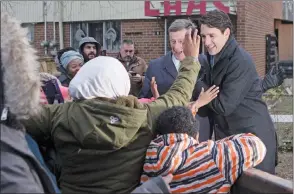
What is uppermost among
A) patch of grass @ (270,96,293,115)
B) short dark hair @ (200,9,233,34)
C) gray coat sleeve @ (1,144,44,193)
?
short dark hair @ (200,9,233,34)

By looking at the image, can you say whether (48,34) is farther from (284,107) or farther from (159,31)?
(284,107)

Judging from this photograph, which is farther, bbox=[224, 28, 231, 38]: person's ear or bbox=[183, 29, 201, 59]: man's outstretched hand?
bbox=[224, 28, 231, 38]: person's ear

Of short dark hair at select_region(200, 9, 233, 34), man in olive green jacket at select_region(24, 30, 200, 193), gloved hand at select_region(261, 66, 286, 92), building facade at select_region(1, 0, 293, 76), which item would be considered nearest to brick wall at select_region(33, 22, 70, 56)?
building facade at select_region(1, 0, 293, 76)

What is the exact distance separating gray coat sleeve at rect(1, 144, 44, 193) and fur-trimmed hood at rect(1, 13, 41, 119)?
0.60 ft

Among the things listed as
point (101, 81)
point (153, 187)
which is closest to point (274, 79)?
point (101, 81)

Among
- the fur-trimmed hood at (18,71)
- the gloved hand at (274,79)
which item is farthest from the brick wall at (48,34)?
the fur-trimmed hood at (18,71)

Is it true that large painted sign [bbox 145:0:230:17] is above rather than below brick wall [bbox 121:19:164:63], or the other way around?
above

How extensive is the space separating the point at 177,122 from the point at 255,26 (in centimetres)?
1288

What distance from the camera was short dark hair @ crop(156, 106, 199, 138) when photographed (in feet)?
7.77

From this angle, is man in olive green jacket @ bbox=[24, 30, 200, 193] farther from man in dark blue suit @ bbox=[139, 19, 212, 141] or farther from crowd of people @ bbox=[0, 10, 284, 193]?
man in dark blue suit @ bbox=[139, 19, 212, 141]

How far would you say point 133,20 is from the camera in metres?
14.4

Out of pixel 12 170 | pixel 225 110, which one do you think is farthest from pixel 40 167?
pixel 225 110

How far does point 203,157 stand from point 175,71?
205cm

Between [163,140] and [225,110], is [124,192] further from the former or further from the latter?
[225,110]
